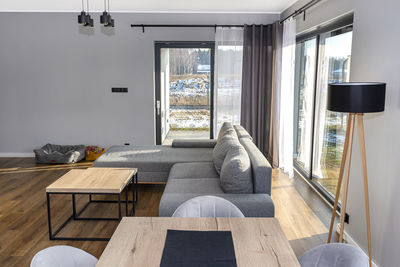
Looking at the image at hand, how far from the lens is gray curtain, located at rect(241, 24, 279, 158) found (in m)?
6.06

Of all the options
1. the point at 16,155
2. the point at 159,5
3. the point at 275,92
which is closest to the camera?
the point at 159,5

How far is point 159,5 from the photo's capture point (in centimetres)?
567

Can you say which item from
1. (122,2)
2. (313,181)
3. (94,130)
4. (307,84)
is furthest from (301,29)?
(94,130)

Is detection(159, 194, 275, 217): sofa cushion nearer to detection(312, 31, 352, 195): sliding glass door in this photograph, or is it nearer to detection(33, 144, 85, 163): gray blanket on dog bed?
detection(312, 31, 352, 195): sliding glass door

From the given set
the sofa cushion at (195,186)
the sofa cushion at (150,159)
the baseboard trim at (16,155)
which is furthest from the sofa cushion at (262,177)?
the baseboard trim at (16,155)

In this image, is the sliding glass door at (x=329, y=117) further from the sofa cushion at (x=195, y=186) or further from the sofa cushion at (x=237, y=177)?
the sofa cushion at (x=195, y=186)

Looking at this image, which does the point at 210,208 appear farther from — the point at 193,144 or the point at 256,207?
the point at 193,144

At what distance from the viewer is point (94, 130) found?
6.61 m

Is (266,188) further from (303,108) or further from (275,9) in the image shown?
(275,9)

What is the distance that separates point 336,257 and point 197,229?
0.69 m

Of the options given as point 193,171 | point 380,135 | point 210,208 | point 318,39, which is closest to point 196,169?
point 193,171

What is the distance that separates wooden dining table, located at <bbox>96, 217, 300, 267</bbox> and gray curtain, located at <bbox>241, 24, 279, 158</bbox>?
4215 mm

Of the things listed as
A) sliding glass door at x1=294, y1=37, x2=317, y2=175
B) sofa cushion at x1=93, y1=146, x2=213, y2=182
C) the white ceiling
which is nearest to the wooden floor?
sofa cushion at x1=93, y1=146, x2=213, y2=182

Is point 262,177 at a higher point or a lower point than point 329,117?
lower
